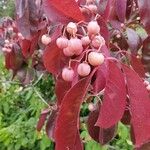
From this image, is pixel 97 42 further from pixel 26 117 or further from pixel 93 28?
pixel 26 117

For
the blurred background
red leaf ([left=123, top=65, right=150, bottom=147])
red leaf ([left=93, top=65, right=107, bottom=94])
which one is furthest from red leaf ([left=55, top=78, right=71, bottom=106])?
the blurred background

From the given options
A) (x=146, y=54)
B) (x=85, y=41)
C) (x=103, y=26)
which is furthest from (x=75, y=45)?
(x=146, y=54)

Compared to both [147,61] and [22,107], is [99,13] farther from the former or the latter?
[22,107]

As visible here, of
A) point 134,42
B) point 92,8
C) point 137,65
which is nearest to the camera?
point 92,8

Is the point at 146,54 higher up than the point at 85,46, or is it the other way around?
the point at 85,46

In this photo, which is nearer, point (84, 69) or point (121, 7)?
point (84, 69)

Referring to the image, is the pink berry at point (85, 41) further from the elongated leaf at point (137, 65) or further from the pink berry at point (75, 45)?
the elongated leaf at point (137, 65)

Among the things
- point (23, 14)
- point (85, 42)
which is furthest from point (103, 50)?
point (23, 14)

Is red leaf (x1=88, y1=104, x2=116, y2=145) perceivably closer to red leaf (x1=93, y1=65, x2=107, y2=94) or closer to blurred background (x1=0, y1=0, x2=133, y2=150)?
red leaf (x1=93, y1=65, x2=107, y2=94)
